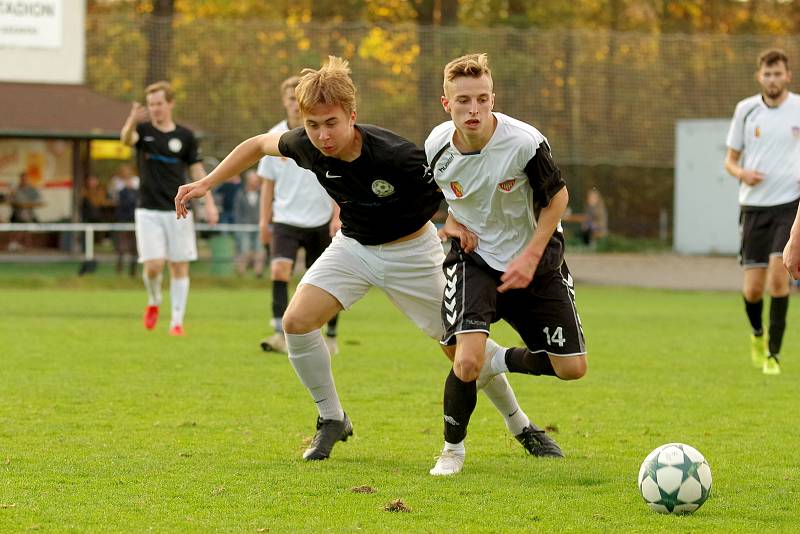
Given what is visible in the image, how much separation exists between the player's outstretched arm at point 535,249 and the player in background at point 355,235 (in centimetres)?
34

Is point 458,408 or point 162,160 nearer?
point 458,408

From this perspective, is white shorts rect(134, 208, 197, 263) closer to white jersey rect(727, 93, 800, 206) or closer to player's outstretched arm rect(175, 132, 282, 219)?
white jersey rect(727, 93, 800, 206)

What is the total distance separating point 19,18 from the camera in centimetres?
2581

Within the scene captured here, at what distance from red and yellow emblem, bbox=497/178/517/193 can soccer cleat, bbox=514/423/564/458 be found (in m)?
1.34

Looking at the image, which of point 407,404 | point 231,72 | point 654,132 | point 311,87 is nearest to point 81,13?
point 231,72

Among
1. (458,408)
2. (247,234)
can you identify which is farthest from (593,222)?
(458,408)

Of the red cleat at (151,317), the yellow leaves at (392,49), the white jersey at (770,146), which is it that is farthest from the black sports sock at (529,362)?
the yellow leaves at (392,49)

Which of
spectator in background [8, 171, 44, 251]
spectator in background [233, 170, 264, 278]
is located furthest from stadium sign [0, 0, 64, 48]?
spectator in background [233, 170, 264, 278]

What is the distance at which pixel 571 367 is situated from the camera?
6.31m

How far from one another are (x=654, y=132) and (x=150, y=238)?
A: 20.4 meters

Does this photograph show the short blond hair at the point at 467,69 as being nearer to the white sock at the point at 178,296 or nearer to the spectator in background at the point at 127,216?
the white sock at the point at 178,296

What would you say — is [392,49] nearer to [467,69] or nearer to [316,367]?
[316,367]

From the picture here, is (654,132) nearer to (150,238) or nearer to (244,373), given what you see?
(150,238)

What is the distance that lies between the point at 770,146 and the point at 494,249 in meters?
4.94
